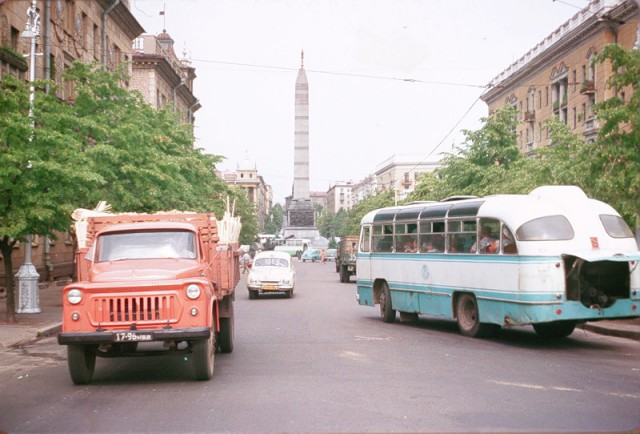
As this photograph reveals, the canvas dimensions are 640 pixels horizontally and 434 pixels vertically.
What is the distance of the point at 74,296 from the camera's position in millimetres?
10336

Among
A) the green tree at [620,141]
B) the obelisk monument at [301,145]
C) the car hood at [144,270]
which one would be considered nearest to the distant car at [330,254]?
the obelisk monument at [301,145]

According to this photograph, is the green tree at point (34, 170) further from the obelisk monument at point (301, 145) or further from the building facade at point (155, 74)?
the obelisk monument at point (301, 145)

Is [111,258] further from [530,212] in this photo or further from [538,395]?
[530,212]

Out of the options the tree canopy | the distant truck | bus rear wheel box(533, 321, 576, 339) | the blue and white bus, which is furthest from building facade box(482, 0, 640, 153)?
bus rear wheel box(533, 321, 576, 339)

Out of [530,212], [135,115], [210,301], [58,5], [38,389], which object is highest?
[58,5]

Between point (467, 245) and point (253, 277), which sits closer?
point (467, 245)

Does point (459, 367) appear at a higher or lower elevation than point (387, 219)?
lower

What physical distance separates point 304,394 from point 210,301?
74.9 inches

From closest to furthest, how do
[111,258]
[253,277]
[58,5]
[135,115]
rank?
[111,258]
[135,115]
[253,277]
[58,5]

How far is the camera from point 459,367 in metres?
12.0

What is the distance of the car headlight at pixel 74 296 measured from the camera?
33.9 ft

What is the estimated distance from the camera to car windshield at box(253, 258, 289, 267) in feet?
105

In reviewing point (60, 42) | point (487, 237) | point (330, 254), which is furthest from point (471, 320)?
point (330, 254)

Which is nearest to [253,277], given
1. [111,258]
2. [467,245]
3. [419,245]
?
[419,245]
